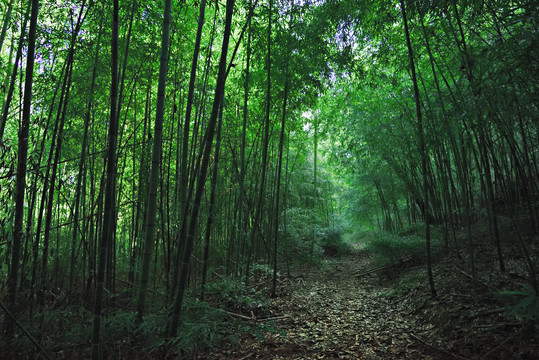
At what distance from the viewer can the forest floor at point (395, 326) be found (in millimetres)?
2086

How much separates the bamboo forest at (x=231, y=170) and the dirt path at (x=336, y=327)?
27 mm

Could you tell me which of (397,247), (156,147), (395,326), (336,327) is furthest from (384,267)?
(156,147)

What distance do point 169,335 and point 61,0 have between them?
3.15 metres

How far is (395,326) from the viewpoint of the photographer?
9.49 ft

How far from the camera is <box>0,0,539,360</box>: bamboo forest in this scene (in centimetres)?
195

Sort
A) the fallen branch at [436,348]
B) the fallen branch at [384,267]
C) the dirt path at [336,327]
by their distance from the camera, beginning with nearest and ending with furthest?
the fallen branch at [436,348]
the dirt path at [336,327]
the fallen branch at [384,267]

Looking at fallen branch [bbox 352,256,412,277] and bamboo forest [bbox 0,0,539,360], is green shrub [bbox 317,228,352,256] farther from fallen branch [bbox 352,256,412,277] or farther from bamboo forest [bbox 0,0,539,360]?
bamboo forest [bbox 0,0,539,360]

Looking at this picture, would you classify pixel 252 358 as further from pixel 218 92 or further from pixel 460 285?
pixel 460 285

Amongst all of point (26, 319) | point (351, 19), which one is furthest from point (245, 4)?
point (26, 319)

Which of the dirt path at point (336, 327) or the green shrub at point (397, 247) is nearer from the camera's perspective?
the dirt path at point (336, 327)

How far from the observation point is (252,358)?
2297mm

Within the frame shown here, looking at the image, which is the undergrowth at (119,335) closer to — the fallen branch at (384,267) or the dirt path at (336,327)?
the dirt path at (336,327)

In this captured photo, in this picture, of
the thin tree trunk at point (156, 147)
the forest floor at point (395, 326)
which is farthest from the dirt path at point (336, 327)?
the thin tree trunk at point (156, 147)

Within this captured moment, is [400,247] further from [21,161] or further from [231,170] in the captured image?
[21,161]
